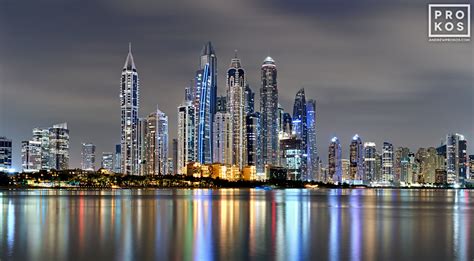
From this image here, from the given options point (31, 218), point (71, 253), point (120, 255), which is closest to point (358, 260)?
point (120, 255)

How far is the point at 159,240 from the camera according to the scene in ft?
133

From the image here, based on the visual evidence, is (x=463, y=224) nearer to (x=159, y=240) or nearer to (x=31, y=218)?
(x=159, y=240)

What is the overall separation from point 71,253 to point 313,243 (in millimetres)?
14476

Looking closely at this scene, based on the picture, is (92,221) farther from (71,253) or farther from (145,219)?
(71,253)

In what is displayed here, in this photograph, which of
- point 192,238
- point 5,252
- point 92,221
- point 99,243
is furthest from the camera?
point 92,221

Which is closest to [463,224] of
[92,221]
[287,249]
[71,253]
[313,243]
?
[313,243]

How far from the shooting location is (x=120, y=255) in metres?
34.0

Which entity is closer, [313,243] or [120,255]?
[120,255]

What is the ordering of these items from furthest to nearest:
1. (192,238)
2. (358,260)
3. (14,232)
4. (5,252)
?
Answer: (14,232) → (192,238) → (5,252) → (358,260)

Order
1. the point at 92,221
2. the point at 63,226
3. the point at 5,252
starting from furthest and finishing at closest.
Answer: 1. the point at 92,221
2. the point at 63,226
3. the point at 5,252

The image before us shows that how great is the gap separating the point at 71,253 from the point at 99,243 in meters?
4.39

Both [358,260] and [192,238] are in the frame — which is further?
[192,238]

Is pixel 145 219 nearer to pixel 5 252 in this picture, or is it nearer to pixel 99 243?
pixel 99 243

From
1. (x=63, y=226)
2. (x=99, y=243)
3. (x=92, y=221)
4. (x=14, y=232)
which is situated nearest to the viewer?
(x=99, y=243)
